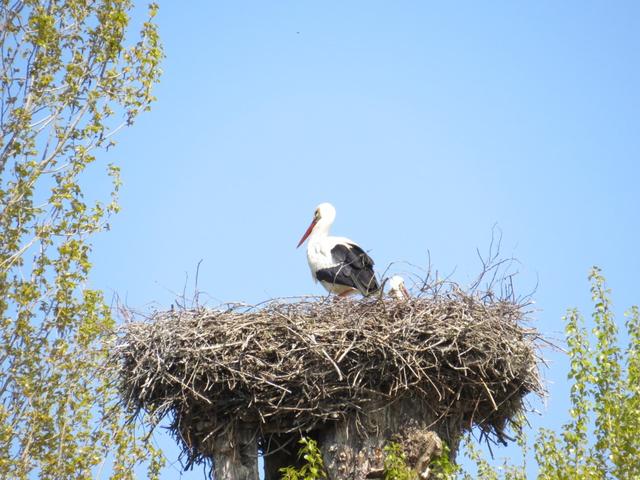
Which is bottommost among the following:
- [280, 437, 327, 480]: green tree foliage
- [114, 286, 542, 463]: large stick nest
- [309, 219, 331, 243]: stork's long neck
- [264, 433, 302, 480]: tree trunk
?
[280, 437, 327, 480]: green tree foliage

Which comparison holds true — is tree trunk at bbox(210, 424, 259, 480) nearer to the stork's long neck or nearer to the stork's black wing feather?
the stork's black wing feather

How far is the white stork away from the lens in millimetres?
11508

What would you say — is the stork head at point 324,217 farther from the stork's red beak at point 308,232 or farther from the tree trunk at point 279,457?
the tree trunk at point 279,457

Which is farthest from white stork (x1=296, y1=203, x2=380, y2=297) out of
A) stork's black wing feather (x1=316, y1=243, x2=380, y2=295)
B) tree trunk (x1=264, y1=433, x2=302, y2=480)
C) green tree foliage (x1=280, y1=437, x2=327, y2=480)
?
green tree foliage (x1=280, y1=437, x2=327, y2=480)

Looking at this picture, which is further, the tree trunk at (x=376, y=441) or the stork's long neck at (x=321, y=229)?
the stork's long neck at (x=321, y=229)

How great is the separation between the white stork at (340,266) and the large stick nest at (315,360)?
6.19 feet

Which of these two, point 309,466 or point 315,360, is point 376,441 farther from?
point 315,360

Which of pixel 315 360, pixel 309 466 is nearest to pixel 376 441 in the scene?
pixel 309 466

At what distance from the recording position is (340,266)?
11547 millimetres

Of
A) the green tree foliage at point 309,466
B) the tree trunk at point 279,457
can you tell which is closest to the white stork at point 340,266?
the tree trunk at point 279,457

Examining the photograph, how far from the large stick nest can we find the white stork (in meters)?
1.89

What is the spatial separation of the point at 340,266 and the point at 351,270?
0.37 ft

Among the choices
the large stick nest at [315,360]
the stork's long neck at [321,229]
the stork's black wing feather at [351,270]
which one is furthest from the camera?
the stork's long neck at [321,229]

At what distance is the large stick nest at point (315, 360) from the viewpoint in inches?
356
